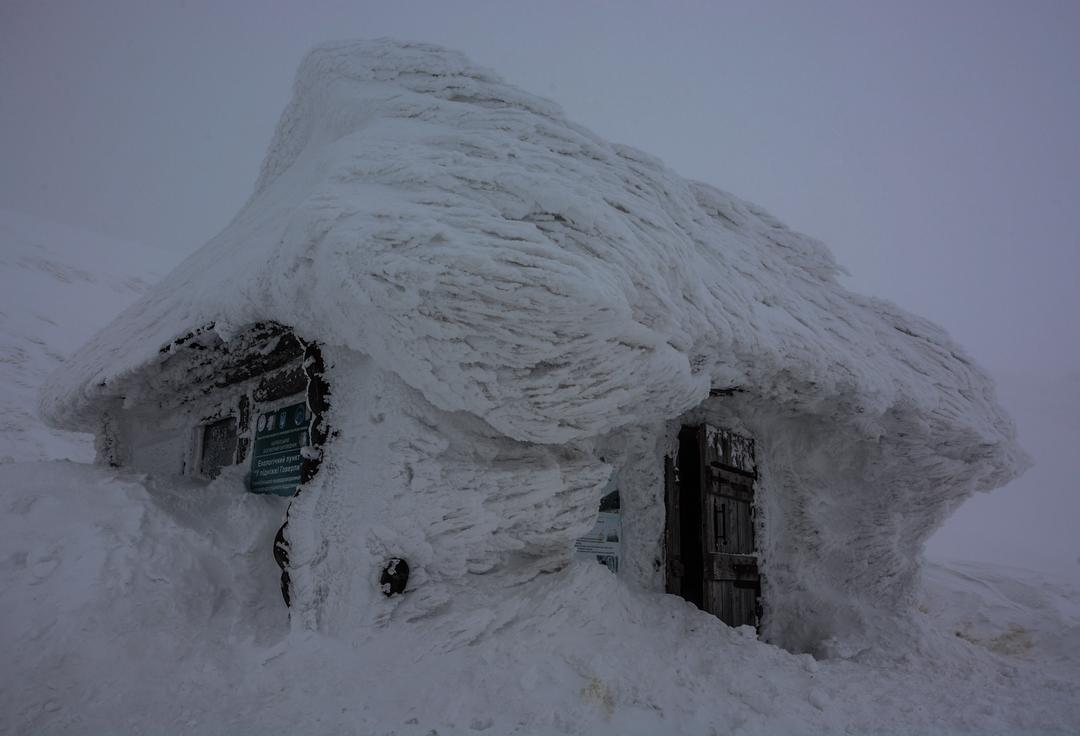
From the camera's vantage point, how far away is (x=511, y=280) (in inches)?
106

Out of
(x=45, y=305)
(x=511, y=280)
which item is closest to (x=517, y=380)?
(x=511, y=280)

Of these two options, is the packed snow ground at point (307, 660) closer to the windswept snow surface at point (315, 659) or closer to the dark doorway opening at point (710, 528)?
the windswept snow surface at point (315, 659)

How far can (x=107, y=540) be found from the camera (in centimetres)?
336

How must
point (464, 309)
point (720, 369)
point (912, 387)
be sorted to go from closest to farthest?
point (464, 309) → point (720, 369) → point (912, 387)

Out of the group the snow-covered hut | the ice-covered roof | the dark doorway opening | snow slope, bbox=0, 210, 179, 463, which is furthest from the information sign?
snow slope, bbox=0, 210, 179, 463

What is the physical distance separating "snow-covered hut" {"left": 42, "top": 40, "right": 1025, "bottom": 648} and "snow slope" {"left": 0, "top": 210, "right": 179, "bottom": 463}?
27.6 feet

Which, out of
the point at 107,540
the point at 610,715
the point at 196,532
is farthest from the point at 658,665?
the point at 107,540

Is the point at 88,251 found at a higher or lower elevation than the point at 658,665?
higher

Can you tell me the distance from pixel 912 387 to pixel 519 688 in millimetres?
3782

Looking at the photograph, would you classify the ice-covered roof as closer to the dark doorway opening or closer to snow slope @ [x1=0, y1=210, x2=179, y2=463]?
the dark doorway opening

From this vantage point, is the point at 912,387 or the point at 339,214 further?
the point at 912,387

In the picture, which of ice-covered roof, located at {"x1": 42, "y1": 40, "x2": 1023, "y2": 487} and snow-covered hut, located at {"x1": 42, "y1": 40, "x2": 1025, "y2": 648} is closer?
ice-covered roof, located at {"x1": 42, "y1": 40, "x2": 1023, "y2": 487}

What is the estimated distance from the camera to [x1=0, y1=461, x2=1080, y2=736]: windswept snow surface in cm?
265

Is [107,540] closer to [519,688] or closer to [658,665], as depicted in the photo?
[519,688]
